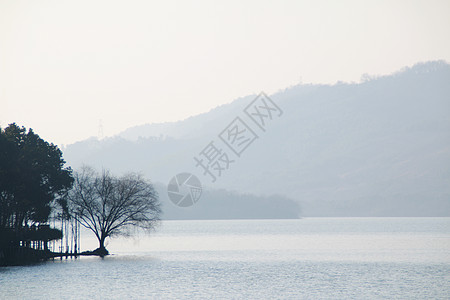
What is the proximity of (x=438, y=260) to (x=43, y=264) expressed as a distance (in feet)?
151

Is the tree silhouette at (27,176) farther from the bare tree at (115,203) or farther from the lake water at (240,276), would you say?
the lake water at (240,276)

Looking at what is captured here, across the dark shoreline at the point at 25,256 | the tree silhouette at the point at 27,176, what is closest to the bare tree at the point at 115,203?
the tree silhouette at the point at 27,176

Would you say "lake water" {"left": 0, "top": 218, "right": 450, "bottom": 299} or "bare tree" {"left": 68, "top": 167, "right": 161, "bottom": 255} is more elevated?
"bare tree" {"left": 68, "top": 167, "right": 161, "bottom": 255}

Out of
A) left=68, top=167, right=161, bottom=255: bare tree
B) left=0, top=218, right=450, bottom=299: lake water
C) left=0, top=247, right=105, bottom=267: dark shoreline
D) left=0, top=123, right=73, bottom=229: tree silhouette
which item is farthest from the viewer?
left=68, top=167, right=161, bottom=255: bare tree

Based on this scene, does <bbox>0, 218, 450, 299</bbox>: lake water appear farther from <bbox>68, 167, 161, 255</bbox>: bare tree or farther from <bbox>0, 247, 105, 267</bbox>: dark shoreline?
<bbox>68, 167, 161, 255</bbox>: bare tree

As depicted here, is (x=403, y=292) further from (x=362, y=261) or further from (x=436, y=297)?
(x=362, y=261)

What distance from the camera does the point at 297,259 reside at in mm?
96500

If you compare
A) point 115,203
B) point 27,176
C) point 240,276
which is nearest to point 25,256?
point 27,176

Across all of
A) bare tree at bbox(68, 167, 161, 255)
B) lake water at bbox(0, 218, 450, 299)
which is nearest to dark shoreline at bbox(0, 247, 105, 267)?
lake water at bbox(0, 218, 450, 299)

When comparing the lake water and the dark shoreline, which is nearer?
the lake water

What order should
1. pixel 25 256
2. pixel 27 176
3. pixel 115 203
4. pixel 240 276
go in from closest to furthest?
pixel 240 276 → pixel 27 176 → pixel 25 256 → pixel 115 203

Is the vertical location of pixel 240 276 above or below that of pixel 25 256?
below

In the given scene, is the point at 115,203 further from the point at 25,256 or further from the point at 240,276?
the point at 240,276

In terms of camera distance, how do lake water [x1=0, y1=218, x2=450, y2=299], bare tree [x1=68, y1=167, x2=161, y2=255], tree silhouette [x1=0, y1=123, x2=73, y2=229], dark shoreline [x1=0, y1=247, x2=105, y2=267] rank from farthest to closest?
bare tree [x1=68, y1=167, x2=161, y2=255], dark shoreline [x1=0, y1=247, x2=105, y2=267], tree silhouette [x1=0, y1=123, x2=73, y2=229], lake water [x1=0, y1=218, x2=450, y2=299]
